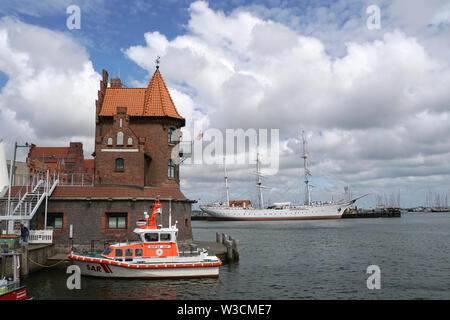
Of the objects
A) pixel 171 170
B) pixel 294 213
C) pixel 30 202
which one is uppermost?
pixel 171 170

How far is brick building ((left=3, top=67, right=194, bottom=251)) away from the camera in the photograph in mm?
28844

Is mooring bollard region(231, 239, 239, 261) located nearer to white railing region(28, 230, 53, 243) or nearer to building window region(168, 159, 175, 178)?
building window region(168, 159, 175, 178)

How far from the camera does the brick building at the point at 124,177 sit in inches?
1136

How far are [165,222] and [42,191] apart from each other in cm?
1038

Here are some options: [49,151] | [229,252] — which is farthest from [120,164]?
[49,151]

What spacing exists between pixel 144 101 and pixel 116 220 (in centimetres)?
1319

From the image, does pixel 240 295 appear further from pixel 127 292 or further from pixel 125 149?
pixel 125 149

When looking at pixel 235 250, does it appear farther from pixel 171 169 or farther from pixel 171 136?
pixel 171 136

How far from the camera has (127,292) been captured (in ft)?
68.6

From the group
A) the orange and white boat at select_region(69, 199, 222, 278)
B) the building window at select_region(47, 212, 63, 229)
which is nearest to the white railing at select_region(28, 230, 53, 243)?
the building window at select_region(47, 212, 63, 229)

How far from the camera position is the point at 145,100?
3656 centimetres

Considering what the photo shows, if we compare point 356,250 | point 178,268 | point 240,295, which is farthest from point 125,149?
point 356,250

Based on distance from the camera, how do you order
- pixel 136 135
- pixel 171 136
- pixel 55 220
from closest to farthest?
pixel 55 220 → pixel 136 135 → pixel 171 136

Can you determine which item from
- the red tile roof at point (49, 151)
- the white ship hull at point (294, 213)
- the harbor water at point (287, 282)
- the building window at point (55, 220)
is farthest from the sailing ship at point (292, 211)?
the building window at point (55, 220)
